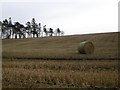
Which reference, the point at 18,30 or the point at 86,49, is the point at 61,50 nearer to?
the point at 86,49

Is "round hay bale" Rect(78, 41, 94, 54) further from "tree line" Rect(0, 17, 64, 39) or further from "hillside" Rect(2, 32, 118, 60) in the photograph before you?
"tree line" Rect(0, 17, 64, 39)

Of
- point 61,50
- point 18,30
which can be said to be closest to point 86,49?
point 61,50

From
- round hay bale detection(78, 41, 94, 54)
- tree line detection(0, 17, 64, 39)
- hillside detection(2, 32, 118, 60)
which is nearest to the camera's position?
hillside detection(2, 32, 118, 60)

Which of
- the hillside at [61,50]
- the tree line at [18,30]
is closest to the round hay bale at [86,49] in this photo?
the hillside at [61,50]

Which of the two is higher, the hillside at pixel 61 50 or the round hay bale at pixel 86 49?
the round hay bale at pixel 86 49

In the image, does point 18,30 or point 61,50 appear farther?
point 18,30

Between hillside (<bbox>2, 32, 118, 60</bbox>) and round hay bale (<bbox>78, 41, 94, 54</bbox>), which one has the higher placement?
round hay bale (<bbox>78, 41, 94, 54</bbox>)

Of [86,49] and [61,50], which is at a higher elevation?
[86,49]

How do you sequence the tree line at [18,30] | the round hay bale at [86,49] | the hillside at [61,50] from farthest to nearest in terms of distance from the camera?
1. the tree line at [18,30]
2. the round hay bale at [86,49]
3. the hillside at [61,50]

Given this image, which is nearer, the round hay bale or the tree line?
the round hay bale

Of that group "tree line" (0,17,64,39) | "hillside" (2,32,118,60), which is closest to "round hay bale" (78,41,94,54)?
"hillside" (2,32,118,60)

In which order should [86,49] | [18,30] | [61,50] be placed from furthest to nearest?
[18,30] → [61,50] → [86,49]

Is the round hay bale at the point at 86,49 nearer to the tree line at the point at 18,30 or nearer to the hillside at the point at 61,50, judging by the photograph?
the hillside at the point at 61,50

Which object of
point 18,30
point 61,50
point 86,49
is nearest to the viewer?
point 86,49
